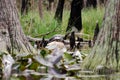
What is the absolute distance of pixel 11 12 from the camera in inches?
248

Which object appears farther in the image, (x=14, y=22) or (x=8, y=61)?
(x=14, y=22)

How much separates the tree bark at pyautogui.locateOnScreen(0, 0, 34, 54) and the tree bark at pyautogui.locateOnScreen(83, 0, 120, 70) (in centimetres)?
117

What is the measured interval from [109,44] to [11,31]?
1581 mm

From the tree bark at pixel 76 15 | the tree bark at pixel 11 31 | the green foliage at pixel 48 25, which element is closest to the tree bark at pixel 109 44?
the tree bark at pixel 11 31

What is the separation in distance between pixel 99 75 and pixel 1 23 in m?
2.03

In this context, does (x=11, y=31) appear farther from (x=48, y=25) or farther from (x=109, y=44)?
(x=48, y=25)

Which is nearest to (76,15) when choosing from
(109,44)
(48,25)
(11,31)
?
(48,25)

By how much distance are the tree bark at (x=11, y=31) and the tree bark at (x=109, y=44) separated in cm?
117

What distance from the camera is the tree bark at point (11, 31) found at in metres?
6.05

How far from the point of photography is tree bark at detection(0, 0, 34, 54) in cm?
605

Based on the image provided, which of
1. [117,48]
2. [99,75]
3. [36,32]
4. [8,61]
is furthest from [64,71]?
[36,32]

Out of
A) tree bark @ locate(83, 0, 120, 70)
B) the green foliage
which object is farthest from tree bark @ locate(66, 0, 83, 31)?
tree bark @ locate(83, 0, 120, 70)

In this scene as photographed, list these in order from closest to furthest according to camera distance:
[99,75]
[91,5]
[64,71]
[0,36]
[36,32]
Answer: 1. [64,71]
2. [99,75]
3. [0,36]
4. [36,32]
5. [91,5]

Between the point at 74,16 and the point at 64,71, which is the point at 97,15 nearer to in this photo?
the point at 74,16
